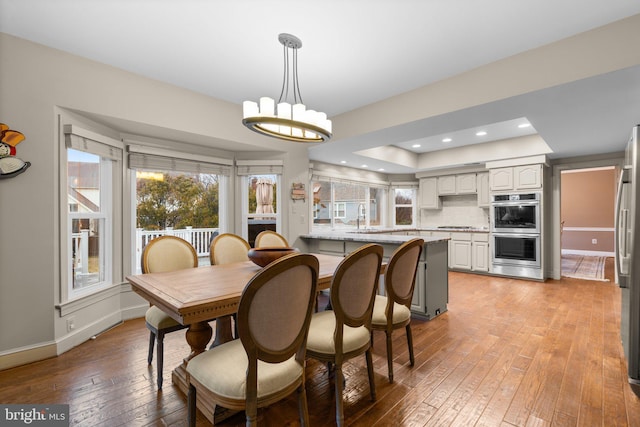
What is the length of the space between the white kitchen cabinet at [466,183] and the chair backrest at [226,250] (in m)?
5.10

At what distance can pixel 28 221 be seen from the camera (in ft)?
7.78

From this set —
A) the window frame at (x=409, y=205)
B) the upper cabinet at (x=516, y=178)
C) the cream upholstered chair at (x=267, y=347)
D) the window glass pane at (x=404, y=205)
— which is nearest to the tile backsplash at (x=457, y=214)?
the window frame at (x=409, y=205)

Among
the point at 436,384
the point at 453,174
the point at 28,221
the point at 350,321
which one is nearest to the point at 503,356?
the point at 436,384

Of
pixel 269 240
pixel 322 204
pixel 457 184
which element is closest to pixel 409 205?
pixel 457 184

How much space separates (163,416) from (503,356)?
249cm

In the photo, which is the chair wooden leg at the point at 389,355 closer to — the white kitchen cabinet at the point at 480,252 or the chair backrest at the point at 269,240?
the chair backrest at the point at 269,240

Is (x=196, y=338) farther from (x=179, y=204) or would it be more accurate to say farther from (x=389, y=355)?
(x=179, y=204)

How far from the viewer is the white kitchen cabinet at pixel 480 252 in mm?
5633

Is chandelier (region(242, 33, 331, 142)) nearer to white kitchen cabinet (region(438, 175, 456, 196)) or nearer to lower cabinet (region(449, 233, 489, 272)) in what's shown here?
lower cabinet (region(449, 233, 489, 272))

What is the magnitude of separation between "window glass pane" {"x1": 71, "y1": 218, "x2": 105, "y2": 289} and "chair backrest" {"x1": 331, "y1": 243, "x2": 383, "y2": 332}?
9.06 ft

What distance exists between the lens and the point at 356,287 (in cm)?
167

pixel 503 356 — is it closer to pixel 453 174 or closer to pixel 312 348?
pixel 312 348

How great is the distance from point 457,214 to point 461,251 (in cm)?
108

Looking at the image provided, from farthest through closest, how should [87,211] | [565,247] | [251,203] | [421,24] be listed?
1. [565,247]
2. [251,203]
3. [87,211]
4. [421,24]
